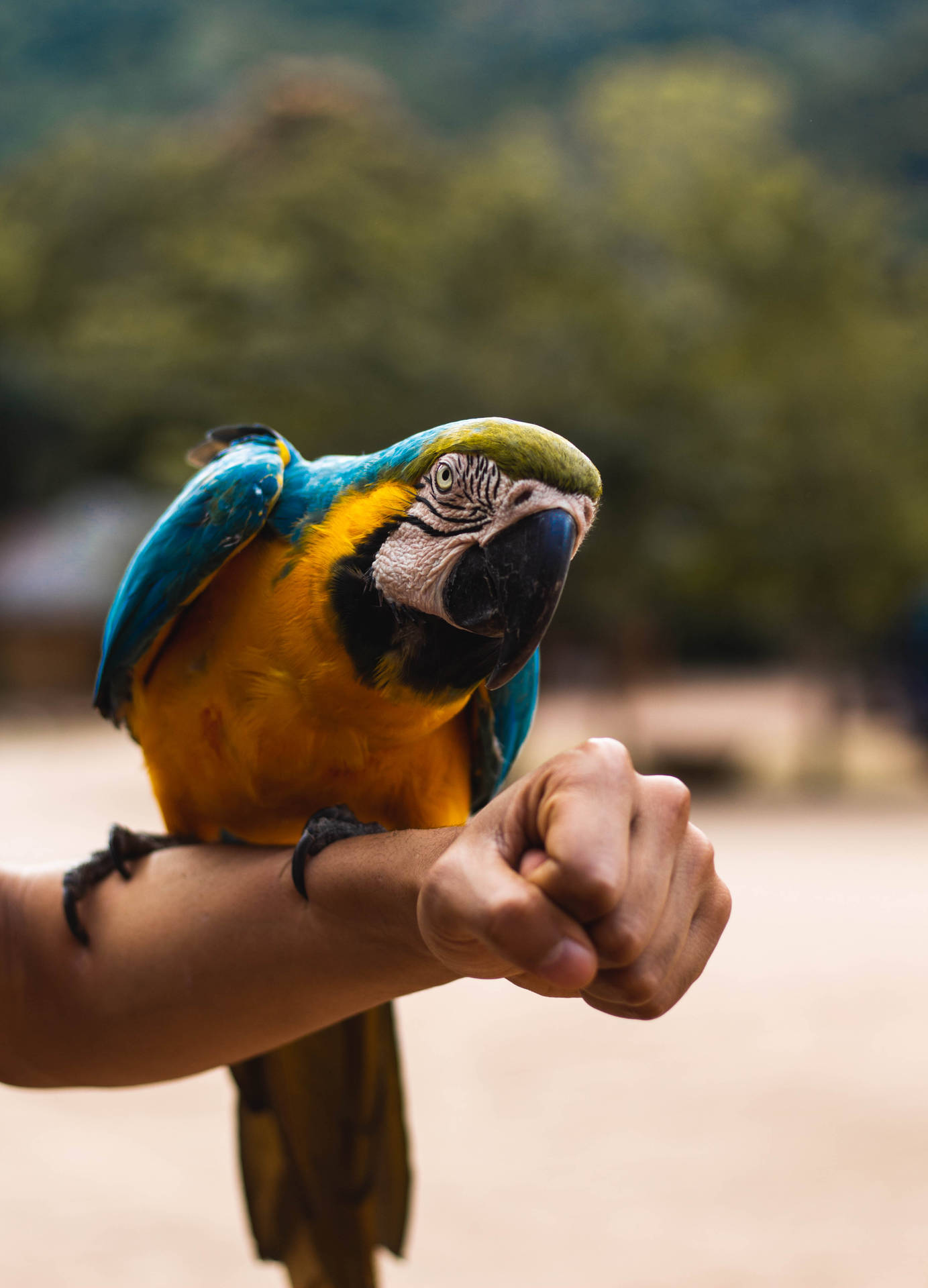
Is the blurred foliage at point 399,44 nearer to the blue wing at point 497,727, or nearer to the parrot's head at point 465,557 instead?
the blue wing at point 497,727

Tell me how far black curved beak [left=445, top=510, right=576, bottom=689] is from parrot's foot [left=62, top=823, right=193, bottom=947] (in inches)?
20.2

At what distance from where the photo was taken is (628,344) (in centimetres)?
723

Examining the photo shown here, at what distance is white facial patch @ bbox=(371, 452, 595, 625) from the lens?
0.96 meters

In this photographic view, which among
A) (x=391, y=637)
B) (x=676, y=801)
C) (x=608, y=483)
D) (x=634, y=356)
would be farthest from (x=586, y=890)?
(x=634, y=356)

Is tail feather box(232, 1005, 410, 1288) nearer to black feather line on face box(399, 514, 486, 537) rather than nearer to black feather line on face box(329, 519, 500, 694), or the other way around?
black feather line on face box(329, 519, 500, 694)

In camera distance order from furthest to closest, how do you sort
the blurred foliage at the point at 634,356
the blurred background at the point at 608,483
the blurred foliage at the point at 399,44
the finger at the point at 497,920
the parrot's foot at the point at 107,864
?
the blurred foliage at the point at 399,44
the blurred foliage at the point at 634,356
the blurred background at the point at 608,483
the parrot's foot at the point at 107,864
the finger at the point at 497,920

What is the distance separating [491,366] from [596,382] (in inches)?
28.6

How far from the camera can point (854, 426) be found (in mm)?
7492

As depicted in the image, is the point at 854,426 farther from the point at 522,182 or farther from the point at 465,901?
the point at 465,901

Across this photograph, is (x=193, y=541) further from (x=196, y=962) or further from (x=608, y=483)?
(x=608, y=483)

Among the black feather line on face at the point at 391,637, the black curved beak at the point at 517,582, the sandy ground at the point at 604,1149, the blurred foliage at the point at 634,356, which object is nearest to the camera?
the black curved beak at the point at 517,582

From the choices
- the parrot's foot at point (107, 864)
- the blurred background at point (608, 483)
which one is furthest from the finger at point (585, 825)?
the blurred background at point (608, 483)

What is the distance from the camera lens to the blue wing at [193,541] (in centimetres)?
114

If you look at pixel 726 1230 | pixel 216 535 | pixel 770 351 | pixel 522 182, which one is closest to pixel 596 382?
pixel 770 351
